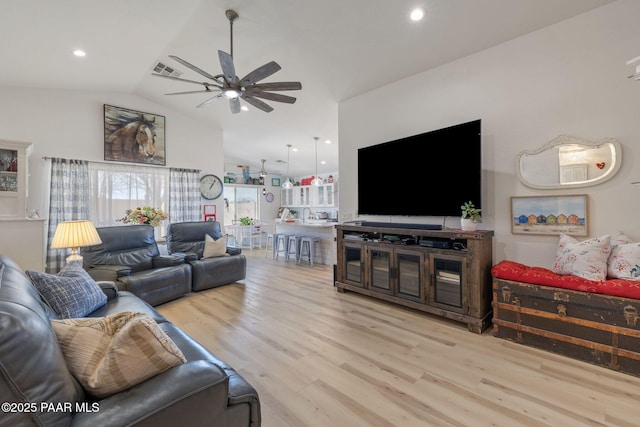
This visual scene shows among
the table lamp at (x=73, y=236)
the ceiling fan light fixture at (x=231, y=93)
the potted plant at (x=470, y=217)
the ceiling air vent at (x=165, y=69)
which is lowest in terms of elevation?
the table lamp at (x=73, y=236)

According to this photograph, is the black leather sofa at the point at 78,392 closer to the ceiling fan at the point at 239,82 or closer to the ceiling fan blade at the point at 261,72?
the ceiling fan at the point at 239,82

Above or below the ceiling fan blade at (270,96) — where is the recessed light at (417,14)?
above

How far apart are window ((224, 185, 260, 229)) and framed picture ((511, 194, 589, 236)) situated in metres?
7.36

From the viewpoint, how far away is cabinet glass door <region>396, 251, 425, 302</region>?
315cm

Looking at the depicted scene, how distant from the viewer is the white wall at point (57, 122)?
13.5 ft

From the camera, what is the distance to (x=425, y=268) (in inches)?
122

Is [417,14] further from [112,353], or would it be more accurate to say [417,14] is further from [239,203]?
[239,203]

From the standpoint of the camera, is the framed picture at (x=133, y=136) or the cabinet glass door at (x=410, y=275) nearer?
the cabinet glass door at (x=410, y=275)

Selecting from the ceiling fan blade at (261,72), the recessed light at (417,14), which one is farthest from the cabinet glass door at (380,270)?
the recessed light at (417,14)

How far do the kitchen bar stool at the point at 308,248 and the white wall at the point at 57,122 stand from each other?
3114 millimetres

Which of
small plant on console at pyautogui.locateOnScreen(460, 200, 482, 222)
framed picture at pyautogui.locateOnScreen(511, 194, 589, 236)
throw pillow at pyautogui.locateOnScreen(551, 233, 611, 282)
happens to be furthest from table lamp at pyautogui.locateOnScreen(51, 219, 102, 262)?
throw pillow at pyautogui.locateOnScreen(551, 233, 611, 282)

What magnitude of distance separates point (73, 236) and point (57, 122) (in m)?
3.01

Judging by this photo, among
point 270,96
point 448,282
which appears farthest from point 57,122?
point 448,282

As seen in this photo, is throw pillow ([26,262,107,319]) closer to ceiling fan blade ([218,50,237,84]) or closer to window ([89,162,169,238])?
ceiling fan blade ([218,50,237,84])
